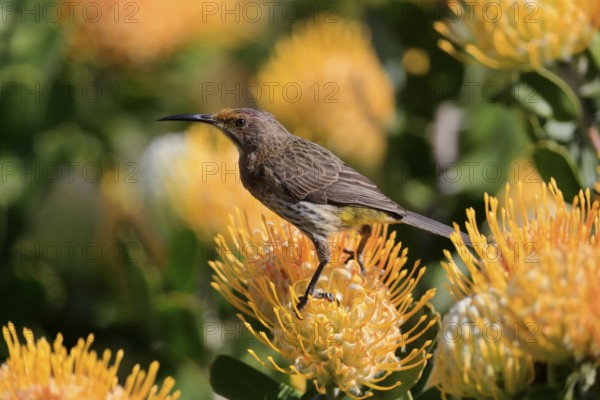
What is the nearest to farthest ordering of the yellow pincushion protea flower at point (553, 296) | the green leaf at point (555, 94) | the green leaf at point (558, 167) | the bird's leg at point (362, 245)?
the yellow pincushion protea flower at point (553, 296)
the bird's leg at point (362, 245)
the green leaf at point (558, 167)
the green leaf at point (555, 94)

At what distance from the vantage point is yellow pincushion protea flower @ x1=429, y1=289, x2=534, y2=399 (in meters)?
2.47

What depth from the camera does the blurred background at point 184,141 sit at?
3717mm

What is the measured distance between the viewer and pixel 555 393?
7.80 feet

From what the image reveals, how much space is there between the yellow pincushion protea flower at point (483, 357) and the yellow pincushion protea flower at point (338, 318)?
0.14 metres

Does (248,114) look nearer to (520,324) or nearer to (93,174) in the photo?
(93,174)

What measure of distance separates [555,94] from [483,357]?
125 cm

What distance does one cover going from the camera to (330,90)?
17.0 feet

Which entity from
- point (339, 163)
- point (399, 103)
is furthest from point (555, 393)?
point (399, 103)

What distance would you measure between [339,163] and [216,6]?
1.76m

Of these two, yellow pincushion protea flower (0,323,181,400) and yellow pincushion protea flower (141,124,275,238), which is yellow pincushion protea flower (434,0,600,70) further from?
yellow pincushion protea flower (0,323,181,400)

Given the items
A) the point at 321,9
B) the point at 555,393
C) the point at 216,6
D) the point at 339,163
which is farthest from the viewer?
the point at 321,9

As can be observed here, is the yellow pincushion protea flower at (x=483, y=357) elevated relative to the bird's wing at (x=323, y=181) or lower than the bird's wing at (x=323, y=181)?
lower

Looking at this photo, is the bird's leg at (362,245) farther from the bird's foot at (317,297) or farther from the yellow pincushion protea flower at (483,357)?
the yellow pincushion protea flower at (483,357)

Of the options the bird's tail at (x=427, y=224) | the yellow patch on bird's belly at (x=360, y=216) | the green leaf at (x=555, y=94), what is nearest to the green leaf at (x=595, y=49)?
the green leaf at (x=555, y=94)
